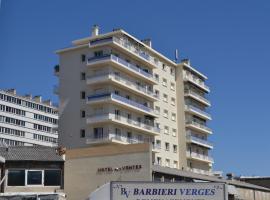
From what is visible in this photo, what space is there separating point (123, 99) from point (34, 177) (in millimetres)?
27811

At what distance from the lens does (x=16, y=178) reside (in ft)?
144

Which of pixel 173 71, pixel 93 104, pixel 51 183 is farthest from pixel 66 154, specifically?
pixel 173 71

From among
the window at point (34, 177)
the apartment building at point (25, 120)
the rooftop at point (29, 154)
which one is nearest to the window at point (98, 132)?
the rooftop at point (29, 154)

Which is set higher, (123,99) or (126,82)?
(126,82)

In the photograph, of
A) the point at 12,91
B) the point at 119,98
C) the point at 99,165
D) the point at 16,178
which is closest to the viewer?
the point at 16,178

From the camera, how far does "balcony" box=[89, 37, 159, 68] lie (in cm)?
6965

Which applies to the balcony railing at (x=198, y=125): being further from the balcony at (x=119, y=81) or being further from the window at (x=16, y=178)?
the window at (x=16, y=178)

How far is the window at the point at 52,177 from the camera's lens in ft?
147

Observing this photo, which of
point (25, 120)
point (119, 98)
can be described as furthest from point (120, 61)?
point (25, 120)

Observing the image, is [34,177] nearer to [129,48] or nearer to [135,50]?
[129,48]

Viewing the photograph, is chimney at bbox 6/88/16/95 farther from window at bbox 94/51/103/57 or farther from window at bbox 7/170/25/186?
window at bbox 7/170/25/186

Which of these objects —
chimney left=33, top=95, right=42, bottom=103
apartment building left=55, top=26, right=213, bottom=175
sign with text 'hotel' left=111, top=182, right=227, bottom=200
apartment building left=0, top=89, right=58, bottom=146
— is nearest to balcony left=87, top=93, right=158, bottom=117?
apartment building left=55, top=26, right=213, bottom=175

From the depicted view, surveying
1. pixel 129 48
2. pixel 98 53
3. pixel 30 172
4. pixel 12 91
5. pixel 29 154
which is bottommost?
pixel 30 172

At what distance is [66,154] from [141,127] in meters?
28.6
